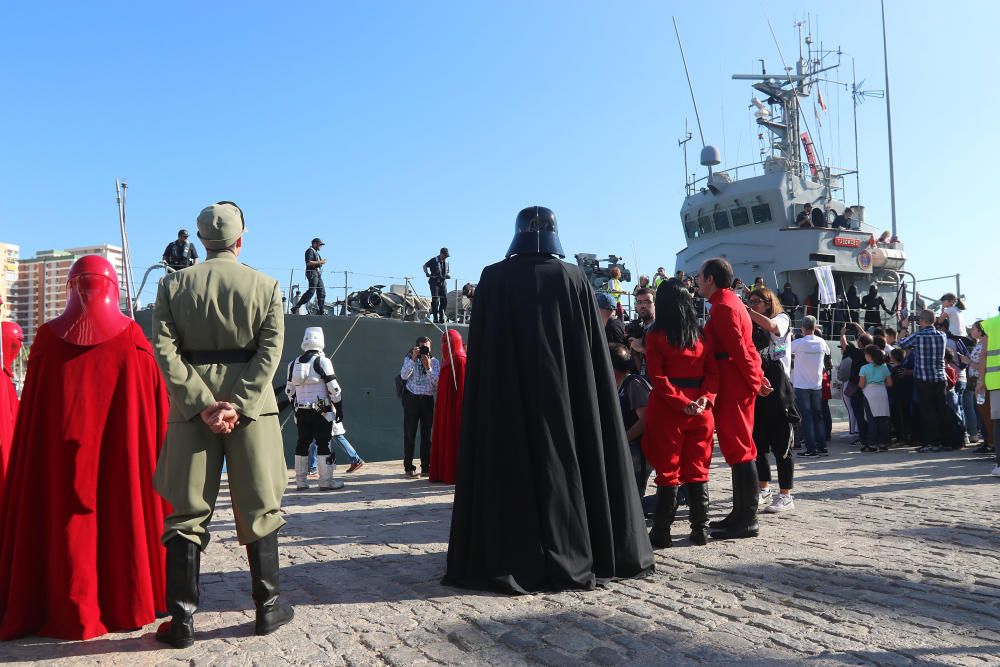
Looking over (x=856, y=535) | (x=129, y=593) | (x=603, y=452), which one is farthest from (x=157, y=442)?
(x=856, y=535)

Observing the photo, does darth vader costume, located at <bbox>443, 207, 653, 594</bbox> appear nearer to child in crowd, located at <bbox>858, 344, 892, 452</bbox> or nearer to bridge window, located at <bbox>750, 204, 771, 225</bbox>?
child in crowd, located at <bbox>858, 344, 892, 452</bbox>

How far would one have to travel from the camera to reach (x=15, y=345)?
5035 millimetres

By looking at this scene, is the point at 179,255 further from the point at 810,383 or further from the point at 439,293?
the point at 810,383

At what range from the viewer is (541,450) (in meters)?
3.93

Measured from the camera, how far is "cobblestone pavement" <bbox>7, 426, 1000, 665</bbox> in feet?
9.91

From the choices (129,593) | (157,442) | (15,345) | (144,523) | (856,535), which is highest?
(15,345)

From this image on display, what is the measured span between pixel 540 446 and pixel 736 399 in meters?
1.80

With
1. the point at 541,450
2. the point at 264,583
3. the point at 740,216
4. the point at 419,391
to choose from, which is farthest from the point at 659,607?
the point at 740,216

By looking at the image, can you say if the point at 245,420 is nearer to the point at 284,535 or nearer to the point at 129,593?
the point at 129,593

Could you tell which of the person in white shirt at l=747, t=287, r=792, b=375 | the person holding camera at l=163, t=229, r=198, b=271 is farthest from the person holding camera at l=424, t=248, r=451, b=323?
the person in white shirt at l=747, t=287, r=792, b=375

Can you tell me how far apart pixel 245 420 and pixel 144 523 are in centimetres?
77

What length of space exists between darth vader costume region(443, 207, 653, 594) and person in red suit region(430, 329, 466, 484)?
467 cm

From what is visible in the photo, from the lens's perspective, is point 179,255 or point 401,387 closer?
point 401,387

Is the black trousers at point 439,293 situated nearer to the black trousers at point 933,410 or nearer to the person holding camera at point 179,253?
the person holding camera at point 179,253
